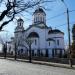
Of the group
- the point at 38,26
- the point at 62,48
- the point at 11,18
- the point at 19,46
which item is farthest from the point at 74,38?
the point at 11,18

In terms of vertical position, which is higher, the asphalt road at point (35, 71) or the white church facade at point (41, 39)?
the white church facade at point (41, 39)

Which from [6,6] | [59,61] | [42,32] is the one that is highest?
[42,32]

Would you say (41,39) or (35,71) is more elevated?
(41,39)

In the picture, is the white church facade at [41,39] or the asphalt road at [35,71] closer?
the asphalt road at [35,71]

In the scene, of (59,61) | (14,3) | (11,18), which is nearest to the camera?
(14,3)

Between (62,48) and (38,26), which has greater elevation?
(38,26)

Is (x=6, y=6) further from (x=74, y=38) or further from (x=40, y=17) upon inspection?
(x=40, y=17)

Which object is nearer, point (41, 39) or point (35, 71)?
point (35, 71)

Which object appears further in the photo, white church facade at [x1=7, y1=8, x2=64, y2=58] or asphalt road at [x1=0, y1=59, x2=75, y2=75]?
white church facade at [x1=7, y1=8, x2=64, y2=58]

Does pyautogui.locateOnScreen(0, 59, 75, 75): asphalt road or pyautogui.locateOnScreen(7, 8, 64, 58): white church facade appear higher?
pyautogui.locateOnScreen(7, 8, 64, 58): white church facade

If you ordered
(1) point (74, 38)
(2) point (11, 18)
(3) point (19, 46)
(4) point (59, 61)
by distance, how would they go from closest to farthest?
(2) point (11, 18) < (4) point (59, 61) < (1) point (74, 38) < (3) point (19, 46)

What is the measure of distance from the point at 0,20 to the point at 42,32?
8413 cm

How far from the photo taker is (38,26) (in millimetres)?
99750

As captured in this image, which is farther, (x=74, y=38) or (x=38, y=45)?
(x=38, y=45)
